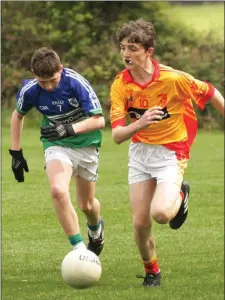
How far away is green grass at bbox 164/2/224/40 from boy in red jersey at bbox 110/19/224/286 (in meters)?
23.7

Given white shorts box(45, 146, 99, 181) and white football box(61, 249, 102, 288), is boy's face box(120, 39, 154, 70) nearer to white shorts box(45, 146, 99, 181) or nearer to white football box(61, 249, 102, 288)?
white shorts box(45, 146, 99, 181)

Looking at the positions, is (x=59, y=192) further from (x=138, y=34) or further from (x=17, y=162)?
(x=138, y=34)

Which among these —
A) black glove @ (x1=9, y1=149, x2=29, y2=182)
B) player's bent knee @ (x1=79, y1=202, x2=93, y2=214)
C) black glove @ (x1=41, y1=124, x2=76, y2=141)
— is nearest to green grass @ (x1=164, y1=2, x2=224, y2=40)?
player's bent knee @ (x1=79, y1=202, x2=93, y2=214)

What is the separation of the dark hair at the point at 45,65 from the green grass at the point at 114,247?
5.78ft

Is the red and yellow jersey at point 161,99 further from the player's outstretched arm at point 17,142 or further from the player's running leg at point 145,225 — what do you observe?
the player's outstretched arm at point 17,142

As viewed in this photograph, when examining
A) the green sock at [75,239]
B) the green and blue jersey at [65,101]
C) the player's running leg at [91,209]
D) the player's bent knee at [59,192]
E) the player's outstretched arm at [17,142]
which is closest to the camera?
the green sock at [75,239]

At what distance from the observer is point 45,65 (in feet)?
26.3

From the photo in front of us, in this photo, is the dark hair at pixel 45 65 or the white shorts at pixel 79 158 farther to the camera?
the white shorts at pixel 79 158

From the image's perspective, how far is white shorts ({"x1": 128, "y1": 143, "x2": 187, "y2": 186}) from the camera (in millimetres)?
7863

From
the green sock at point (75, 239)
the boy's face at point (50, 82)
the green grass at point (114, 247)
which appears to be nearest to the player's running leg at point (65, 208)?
the green sock at point (75, 239)

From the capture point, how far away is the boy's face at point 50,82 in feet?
26.8

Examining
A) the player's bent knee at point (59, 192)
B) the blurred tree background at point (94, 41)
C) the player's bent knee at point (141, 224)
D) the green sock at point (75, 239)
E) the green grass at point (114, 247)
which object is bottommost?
the blurred tree background at point (94, 41)

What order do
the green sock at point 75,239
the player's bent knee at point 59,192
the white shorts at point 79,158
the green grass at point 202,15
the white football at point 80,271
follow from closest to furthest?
the white football at point 80,271
the green sock at point 75,239
the player's bent knee at point 59,192
the white shorts at point 79,158
the green grass at point 202,15

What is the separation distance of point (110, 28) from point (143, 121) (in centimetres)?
2409
